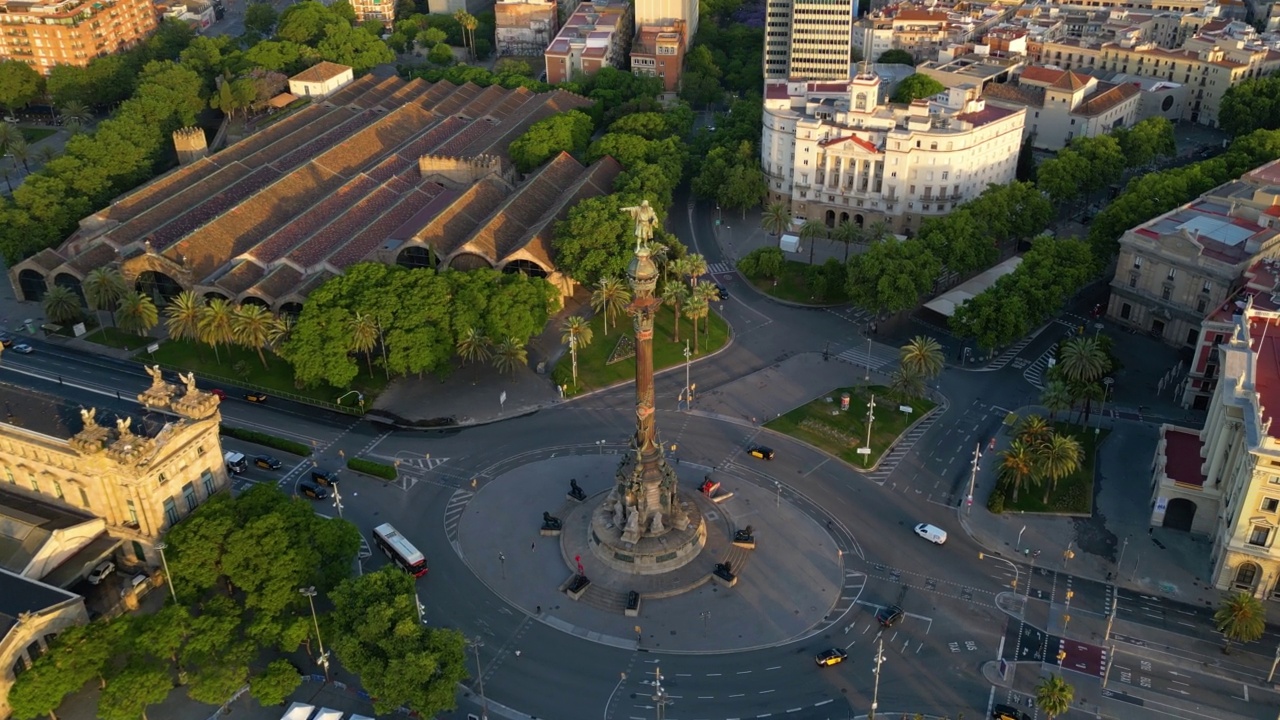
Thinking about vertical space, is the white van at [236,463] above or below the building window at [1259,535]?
below

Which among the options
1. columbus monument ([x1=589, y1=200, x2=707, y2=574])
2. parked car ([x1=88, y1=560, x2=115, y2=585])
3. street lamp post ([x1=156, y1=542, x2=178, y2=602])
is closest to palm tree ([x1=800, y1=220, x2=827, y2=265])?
columbus monument ([x1=589, y1=200, x2=707, y2=574])

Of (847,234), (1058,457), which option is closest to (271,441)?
(1058,457)

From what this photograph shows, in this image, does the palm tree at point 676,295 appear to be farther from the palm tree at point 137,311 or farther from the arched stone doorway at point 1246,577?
the arched stone doorway at point 1246,577

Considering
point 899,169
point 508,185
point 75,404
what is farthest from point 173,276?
point 899,169

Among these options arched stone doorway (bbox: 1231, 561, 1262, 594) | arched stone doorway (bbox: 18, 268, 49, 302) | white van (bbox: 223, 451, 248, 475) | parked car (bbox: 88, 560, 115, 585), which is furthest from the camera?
arched stone doorway (bbox: 18, 268, 49, 302)

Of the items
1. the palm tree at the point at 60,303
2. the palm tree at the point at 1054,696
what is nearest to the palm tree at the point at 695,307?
the palm tree at the point at 1054,696

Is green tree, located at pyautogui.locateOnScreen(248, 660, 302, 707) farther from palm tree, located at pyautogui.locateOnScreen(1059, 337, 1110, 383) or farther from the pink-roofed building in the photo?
palm tree, located at pyautogui.locateOnScreen(1059, 337, 1110, 383)
